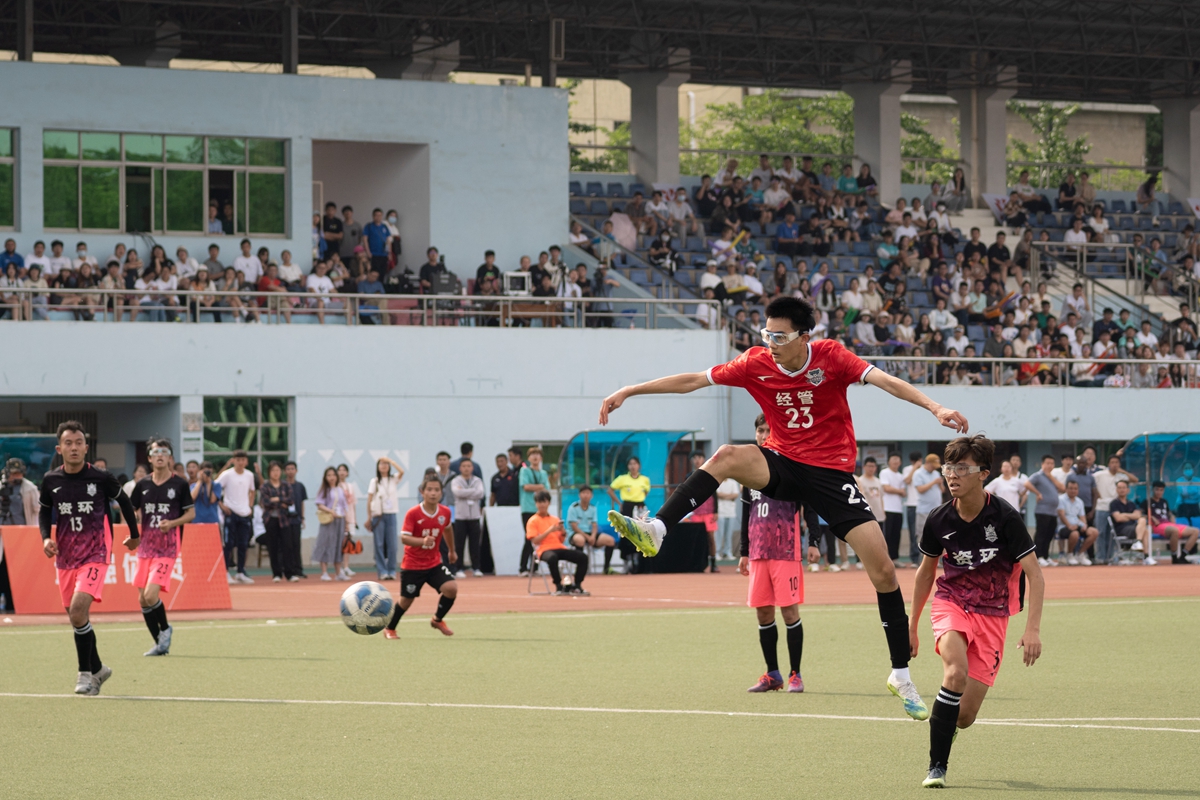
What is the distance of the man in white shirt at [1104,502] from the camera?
98.6ft

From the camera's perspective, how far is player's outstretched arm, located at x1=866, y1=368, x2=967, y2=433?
809cm

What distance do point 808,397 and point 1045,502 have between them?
2023 centimetres

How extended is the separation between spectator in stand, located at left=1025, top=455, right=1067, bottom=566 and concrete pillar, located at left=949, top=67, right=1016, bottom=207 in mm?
17810

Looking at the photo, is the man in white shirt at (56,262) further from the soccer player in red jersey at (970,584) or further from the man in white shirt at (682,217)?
the soccer player in red jersey at (970,584)

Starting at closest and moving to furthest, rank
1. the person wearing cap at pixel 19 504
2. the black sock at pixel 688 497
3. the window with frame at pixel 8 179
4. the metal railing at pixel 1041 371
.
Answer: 1. the black sock at pixel 688 497
2. the person wearing cap at pixel 19 504
3. the window with frame at pixel 8 179
4. the metal railing at pixel 1041 371

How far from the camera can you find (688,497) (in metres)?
9.48

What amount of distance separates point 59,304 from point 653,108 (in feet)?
59.9

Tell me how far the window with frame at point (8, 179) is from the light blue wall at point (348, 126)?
18 cm

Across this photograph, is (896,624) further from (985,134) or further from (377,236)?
(985,134)

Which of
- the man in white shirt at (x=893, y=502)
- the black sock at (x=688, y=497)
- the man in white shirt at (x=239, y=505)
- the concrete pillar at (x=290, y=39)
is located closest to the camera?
the black sock at (x=688, y=497)

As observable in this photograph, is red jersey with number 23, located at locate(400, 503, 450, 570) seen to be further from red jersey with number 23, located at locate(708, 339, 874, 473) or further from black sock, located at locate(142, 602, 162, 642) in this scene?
red jersey with number 23, located at locate(708, 339, 874, 473)

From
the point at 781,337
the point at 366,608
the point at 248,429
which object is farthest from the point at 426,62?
the point at 781,337

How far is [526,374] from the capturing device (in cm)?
3153

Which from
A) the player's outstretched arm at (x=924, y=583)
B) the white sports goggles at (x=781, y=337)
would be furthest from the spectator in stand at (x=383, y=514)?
the player's outstretched arm at (x=924, y=583)
